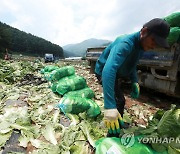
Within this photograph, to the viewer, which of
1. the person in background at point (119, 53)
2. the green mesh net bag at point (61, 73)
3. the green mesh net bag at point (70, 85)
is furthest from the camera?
the green mesh net bag at point (61, 73)

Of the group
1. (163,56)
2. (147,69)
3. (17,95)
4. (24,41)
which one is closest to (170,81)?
(163,56)

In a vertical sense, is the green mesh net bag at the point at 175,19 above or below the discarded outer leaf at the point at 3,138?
above

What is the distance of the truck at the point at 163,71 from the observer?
4.91 metres

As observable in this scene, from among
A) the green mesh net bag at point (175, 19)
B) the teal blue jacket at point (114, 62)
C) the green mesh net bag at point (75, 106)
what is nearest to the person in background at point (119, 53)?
the teal blue jacket at point (114, 62)

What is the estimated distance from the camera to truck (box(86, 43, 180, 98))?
4.91 meters

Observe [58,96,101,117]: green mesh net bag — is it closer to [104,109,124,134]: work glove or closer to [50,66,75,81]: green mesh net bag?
[104,109,124,134]: work glove

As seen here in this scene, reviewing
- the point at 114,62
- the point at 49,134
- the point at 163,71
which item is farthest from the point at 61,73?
the point at 114,62

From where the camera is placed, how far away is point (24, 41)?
7900 centimetres

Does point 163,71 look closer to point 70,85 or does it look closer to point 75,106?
point 70,85

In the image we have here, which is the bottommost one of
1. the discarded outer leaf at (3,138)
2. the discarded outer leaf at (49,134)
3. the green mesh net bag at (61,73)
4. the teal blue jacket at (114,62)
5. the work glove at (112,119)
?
the discarded outer leaf at (49,134)

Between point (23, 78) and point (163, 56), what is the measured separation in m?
6.20

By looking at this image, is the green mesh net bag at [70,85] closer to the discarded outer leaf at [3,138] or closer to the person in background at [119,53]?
the discarded outer leaf at [3,138]

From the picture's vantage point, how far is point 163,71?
5.62m

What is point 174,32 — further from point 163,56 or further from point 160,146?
point 160,146
